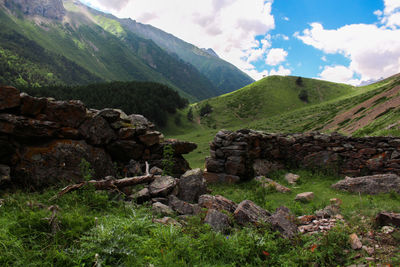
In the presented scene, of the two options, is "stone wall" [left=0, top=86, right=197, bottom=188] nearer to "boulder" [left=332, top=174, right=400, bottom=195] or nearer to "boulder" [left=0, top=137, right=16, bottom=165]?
"boulder" [left=0, top=137, right=16, bottom=165]

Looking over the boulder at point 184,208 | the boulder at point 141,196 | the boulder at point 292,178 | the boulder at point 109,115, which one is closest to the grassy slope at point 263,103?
the boulder at point 292,178

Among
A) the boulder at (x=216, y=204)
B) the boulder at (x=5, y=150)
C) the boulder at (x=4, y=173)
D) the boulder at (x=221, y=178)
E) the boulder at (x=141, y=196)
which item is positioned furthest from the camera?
the boulder at (x=221, y=178)

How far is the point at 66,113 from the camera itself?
9305mm

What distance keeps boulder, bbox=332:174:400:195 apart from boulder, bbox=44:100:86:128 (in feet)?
44.6

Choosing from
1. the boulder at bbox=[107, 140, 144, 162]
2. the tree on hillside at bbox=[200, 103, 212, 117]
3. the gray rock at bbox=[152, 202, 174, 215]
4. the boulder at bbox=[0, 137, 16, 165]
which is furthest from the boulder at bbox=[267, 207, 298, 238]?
the tree on hillside at bbox=[200, 103, 212, 117]

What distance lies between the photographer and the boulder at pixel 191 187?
8.34 meters

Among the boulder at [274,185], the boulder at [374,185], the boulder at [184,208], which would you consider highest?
the boulder at [374,185]

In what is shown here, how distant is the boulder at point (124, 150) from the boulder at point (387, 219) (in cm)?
1006

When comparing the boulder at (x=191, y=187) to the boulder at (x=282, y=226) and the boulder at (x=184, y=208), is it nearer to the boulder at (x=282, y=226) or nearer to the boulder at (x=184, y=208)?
the boulder at (x=184, y=208)

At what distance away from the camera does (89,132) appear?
964 centimetres

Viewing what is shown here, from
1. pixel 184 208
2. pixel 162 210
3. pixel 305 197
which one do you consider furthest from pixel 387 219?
pixel 162 210

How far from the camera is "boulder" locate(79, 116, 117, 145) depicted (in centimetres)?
958

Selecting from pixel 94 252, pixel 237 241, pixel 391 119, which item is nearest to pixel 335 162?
pixel 391 119

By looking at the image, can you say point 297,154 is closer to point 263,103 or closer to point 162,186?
point 162,186
